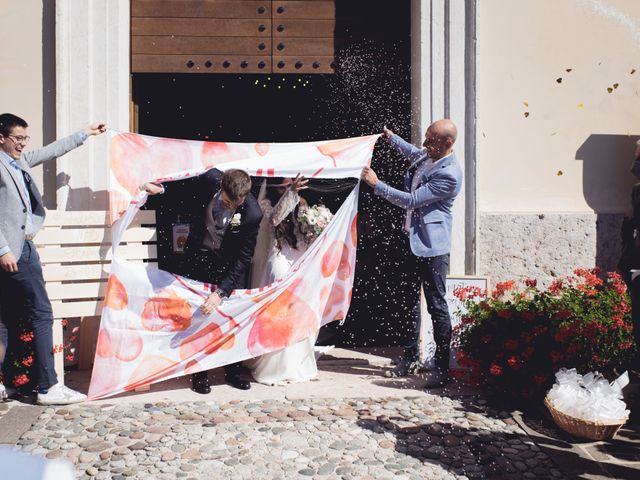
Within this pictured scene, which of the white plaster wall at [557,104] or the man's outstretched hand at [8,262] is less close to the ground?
the white plaster wall at [557,104]

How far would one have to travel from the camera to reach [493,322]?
493 centimetres

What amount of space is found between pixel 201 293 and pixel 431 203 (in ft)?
6.32

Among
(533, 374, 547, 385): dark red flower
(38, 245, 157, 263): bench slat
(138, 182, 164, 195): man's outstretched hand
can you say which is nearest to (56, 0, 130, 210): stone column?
(38, 245, 157, 263): bench slat

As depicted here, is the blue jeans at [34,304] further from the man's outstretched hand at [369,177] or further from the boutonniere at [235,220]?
the man's outstretched hand at [369,177]

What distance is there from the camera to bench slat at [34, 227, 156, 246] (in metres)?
4.89

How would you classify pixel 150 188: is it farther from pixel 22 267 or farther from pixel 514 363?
pixel 514 363

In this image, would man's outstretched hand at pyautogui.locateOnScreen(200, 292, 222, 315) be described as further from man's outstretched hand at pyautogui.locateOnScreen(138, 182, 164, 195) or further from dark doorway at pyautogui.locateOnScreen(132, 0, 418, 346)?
dark doorway at pyautogui.locateOnScreen(132, 0, 418, 346)

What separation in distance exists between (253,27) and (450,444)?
404cm

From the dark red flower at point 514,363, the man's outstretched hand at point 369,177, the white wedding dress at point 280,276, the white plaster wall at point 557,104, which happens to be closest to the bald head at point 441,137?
the man's outstretched hand at point 369,177

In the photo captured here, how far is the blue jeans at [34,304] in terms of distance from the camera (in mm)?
4527

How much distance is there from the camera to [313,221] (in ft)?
17.0

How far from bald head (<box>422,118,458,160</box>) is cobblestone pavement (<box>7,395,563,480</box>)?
1916mm

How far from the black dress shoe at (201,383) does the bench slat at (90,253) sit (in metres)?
0.99

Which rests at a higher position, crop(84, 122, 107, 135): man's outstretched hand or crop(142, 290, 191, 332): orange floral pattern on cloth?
crop(84, 122, 107, 135): man's outstretched hand
